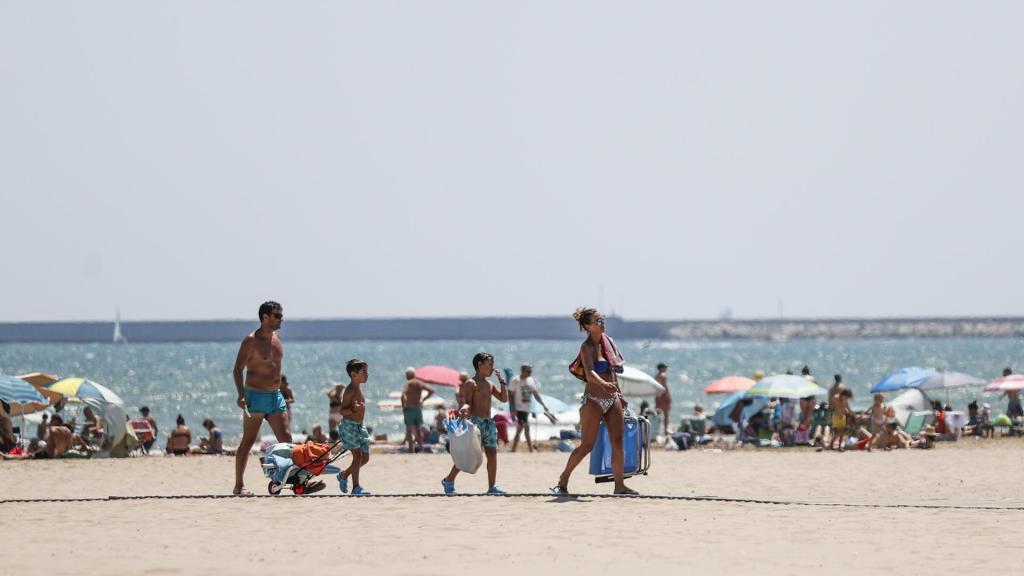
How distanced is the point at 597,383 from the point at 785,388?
1233 cm

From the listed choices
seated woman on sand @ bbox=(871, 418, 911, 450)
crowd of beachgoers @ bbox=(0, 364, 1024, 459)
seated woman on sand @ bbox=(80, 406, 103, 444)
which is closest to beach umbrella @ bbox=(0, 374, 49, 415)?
crowd of beachgoers @ bbox=(0, 364, 1024, 459)

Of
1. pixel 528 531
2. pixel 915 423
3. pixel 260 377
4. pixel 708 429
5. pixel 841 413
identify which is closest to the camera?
pixel 528 531

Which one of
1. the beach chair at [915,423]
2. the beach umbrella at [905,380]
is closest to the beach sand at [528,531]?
the beach chair at [915,423]

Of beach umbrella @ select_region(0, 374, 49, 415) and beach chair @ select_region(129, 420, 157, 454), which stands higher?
beach umbrella @ select_region(0, 374, 49, 415)

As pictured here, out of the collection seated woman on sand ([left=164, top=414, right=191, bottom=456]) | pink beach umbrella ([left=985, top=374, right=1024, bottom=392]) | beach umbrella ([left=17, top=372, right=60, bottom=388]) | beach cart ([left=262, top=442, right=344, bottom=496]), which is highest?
pink beach umbrella ([left=985, top=374, right=1024, bottom=392])

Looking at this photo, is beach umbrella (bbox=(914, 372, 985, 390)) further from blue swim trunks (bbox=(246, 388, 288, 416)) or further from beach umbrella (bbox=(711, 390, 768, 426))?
blue swim trunks (bbox=(246, 388, 288, 416))

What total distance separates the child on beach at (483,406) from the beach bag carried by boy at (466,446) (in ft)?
0.20

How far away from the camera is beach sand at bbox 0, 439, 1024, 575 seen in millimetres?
8023

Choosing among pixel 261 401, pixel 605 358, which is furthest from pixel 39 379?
pixel 605 358

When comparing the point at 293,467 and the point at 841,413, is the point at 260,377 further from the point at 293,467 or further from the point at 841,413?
the point at 841,413

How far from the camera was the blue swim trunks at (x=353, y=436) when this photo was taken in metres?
11.7

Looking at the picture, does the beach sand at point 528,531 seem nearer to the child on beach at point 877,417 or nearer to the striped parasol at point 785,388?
the child on beach at point 877,417

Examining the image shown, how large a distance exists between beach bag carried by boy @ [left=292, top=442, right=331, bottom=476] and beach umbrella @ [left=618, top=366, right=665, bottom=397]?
12.4 metres

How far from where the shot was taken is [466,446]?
11664mm
